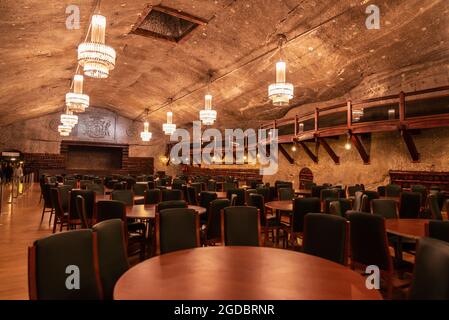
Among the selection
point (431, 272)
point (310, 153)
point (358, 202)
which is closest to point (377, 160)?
point (310, 153)

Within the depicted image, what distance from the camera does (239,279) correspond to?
175 centimetres

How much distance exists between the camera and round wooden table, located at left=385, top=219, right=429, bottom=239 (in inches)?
116

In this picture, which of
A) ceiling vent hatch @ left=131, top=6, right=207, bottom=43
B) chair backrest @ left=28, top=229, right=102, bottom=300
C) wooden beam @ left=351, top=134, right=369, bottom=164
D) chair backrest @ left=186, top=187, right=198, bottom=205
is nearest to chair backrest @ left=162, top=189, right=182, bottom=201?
chair backrest @ left=186, top=187, right=198, bottom=205

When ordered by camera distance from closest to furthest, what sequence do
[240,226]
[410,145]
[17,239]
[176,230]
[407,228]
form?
[176,230] → [240,226] → [407,228] → [17,239] → [410,145]

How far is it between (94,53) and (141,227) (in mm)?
2804

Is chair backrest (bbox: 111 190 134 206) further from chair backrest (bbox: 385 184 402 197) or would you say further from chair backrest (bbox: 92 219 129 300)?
chair backrest (bbox: 385 184 402 197)

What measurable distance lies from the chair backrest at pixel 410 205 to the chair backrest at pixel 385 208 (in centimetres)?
120

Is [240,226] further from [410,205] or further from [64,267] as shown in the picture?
[410,205]

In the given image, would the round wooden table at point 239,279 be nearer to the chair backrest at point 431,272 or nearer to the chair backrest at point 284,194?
the chair backrest at point 431,272

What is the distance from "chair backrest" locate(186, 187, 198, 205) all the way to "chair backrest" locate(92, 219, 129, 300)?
445 cm

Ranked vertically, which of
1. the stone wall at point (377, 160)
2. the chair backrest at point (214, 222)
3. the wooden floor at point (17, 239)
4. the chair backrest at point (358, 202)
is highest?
the stone wall at point (377, 160)

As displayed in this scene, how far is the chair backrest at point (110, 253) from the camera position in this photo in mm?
2074

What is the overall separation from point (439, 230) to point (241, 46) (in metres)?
7.28

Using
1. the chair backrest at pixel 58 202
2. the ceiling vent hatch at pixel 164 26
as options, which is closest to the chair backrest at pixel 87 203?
the chair backrest at pixel 58 202
